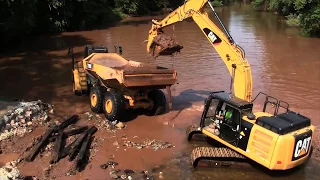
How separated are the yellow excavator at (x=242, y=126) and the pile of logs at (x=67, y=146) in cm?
270

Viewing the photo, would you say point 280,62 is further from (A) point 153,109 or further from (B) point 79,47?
(B) point 79,47

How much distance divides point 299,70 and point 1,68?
1495 cm

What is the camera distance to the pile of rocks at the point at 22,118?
1015cm

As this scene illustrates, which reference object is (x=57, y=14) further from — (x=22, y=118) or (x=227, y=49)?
(x=227, y=49)

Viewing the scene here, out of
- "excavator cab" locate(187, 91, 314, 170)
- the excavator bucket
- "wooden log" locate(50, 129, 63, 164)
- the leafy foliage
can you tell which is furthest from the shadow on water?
the leafy foliage

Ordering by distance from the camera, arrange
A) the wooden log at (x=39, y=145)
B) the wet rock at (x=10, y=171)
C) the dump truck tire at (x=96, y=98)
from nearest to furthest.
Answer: the wet rock at (x=10, y=171) < the wooden log at (x=39, y=145) < the dump truck tire at (x=96, y=98)

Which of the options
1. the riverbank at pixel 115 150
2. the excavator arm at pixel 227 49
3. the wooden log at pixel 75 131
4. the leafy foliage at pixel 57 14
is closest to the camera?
the riverbank at pixel 115 150

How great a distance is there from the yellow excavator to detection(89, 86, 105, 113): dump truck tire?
332cm

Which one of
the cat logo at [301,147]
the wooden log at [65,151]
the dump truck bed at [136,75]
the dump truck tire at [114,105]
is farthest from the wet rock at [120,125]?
the cat logo at [301,147]

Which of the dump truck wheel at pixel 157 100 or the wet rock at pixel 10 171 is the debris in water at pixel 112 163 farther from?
the dump truck wheel at pixel 157 100

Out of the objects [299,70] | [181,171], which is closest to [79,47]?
[299,70]

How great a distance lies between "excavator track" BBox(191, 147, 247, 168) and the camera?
28.2 ft

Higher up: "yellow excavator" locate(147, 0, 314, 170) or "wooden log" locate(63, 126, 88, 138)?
"yellow excavator" locate(147, 0, 314, 170)

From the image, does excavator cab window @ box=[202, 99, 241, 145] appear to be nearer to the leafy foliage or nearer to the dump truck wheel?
the dump truck wheel
